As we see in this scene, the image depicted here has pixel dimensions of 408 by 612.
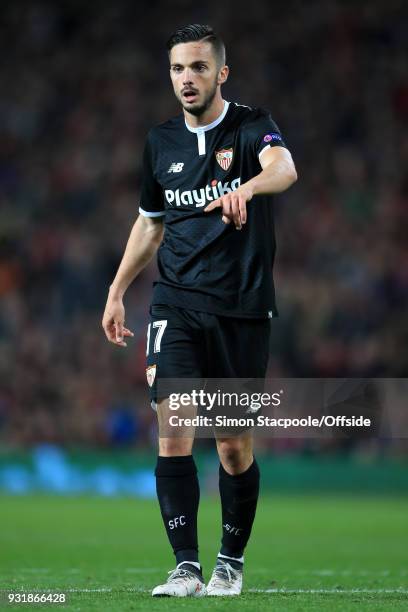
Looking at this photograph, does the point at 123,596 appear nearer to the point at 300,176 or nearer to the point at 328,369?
the point at 328,369

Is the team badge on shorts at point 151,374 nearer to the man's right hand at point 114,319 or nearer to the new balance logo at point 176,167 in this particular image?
the man's right hand at point 114,319

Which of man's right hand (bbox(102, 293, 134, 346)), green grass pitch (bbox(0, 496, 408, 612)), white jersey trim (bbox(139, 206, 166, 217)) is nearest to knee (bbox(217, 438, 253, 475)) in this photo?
green grass pitch (bbox(0, 496, 408, 612))

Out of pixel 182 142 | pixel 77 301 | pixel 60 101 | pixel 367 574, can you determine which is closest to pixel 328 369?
pixel 77 301

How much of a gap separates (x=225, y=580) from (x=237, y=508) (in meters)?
0.34

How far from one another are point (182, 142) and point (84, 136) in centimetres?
1628

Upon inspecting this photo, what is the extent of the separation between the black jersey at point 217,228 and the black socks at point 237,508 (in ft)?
2.51

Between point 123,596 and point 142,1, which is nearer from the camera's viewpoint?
point 123,596

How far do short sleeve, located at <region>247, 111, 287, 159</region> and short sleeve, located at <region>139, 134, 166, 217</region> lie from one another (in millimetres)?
553

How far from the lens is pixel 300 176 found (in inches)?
805

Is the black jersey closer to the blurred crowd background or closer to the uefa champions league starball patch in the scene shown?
the uefa champions league starball patch

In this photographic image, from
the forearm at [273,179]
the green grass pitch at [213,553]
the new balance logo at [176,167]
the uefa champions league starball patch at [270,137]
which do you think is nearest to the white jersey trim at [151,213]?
the new balance logo at [176,167]

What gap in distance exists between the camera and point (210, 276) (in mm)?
5676

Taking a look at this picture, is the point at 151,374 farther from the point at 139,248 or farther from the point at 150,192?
the point at 150,192

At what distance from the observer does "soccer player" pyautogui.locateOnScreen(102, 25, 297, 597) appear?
5.53m
